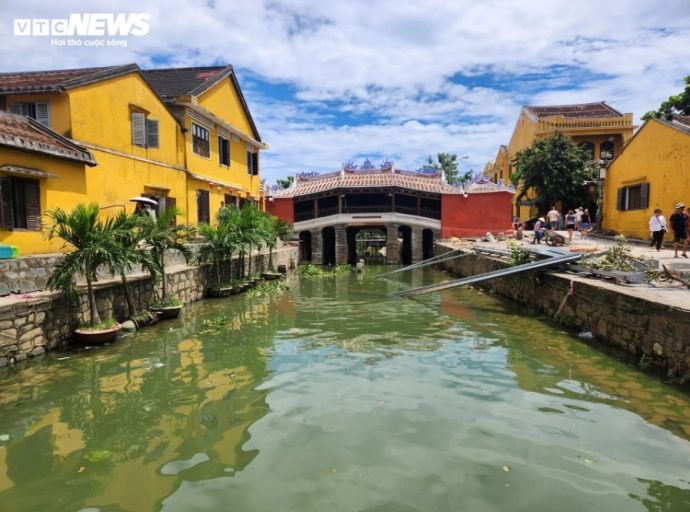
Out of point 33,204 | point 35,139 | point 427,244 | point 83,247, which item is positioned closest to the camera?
point 83,247

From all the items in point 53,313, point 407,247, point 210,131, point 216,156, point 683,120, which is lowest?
point 53,313

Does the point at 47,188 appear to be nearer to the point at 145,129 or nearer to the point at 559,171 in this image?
the point at 145,129

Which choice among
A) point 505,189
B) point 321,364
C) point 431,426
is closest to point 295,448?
point 431,426

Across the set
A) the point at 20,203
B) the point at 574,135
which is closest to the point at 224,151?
the point at 20,203

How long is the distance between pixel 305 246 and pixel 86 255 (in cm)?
2684

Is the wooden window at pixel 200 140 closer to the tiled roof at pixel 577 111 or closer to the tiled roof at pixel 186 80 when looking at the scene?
the tiled roof at pixel 186 80

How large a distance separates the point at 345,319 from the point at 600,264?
6.43 metres

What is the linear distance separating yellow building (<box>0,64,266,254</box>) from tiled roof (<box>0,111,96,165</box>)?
1.46 ft

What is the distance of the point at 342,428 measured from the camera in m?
5.45

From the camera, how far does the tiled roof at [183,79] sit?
781 inches

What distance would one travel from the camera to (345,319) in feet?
39.5

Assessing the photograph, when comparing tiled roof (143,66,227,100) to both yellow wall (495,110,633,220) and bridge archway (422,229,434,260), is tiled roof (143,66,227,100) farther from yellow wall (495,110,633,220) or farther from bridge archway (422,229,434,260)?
yellow wall (495,110,633,220)

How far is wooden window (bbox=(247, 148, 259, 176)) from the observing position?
26.5m

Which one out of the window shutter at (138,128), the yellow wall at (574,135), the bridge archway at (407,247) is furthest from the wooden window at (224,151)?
the yellow wall at (574,135)
